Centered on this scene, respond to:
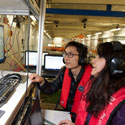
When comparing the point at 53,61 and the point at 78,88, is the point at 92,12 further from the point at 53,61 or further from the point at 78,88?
the point at 78,88

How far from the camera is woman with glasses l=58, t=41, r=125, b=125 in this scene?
21.6 inches

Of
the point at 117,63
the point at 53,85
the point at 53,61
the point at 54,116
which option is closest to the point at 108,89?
the point at 117,63

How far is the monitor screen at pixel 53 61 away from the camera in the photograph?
7.33 ft

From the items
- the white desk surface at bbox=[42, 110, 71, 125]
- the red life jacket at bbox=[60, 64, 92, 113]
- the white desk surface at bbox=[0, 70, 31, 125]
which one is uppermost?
the white desk surface at bbox=[0, 70, 31, 125]

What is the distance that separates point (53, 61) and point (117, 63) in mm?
1748

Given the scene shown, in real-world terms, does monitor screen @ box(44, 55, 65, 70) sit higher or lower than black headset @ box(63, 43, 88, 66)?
lower

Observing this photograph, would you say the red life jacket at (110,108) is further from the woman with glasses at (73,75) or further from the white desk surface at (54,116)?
the woman with glasses at (73,75)

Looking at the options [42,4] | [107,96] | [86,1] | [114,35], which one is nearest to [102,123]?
[107,96]

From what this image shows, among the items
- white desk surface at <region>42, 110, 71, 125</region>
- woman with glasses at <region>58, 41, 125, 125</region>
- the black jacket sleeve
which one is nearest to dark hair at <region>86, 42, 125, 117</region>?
woman with glasses at <region>58, 41, 125, 125</region>

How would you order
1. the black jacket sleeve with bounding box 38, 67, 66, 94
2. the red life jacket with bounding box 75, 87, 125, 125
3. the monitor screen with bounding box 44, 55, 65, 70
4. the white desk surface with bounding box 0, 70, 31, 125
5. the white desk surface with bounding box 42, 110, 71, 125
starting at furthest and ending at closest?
the monitor screen with bounding box 44, 55, 65, 70, the black jacket sleeve with bounding box 38, 67, 66, 94, the white desk surface with bounding box 42, 110, 71, 125, the red life jacket with bounding box 75, 87, 125, 125, the white desk surface with bounding box 0, 70, 31, 125

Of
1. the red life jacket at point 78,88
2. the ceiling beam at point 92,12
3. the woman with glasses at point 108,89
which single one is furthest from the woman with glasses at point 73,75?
the ceiling beam at point 92,12

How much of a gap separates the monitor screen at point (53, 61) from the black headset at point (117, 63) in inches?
65.4

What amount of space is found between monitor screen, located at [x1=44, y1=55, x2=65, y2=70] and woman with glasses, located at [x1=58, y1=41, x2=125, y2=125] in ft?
5.07

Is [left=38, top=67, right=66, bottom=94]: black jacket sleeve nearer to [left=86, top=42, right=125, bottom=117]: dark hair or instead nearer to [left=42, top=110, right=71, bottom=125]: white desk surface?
[left=42, top=110, right=71, bottom=125]: white desk surface
